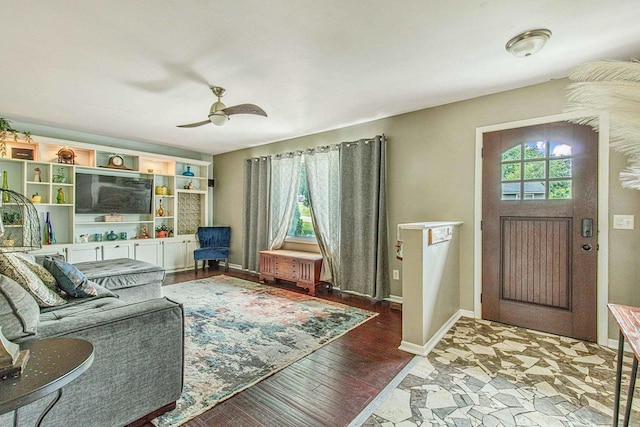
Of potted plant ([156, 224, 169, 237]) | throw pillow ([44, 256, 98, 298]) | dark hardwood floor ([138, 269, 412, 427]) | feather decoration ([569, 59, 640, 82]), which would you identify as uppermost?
feather decoration ([569, 59, 640, 82])

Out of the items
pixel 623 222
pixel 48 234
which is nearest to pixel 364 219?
pixel 623 222

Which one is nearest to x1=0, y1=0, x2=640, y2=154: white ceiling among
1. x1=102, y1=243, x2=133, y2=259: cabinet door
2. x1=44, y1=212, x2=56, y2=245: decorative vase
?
x1=44, y1=212, x2=56, y2=245: decorative vase

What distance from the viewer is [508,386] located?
2.06 meters

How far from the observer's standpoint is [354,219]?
14.0ft

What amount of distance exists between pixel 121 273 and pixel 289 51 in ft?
9.81

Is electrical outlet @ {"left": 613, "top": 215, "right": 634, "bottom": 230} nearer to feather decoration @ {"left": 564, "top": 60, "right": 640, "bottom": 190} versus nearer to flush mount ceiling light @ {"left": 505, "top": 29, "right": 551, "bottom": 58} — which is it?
flush mount ceiling light @ {"left": 505, "top": 29, "right": 551, "bottom": 58}

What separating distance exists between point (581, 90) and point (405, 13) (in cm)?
157

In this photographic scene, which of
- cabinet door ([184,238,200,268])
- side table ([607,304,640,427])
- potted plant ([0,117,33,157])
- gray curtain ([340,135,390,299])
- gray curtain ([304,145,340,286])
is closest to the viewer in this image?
side table ([607,304,640,427])

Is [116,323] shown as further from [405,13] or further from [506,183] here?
[506,183]

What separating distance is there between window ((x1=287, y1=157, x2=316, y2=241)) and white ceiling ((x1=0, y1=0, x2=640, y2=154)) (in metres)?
1.60

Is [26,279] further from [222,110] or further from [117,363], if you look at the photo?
[222,110]

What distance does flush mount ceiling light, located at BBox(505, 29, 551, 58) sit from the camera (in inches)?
81.9

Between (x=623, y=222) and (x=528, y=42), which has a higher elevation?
(x=528, y=42)

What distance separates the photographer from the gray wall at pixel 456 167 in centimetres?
258
